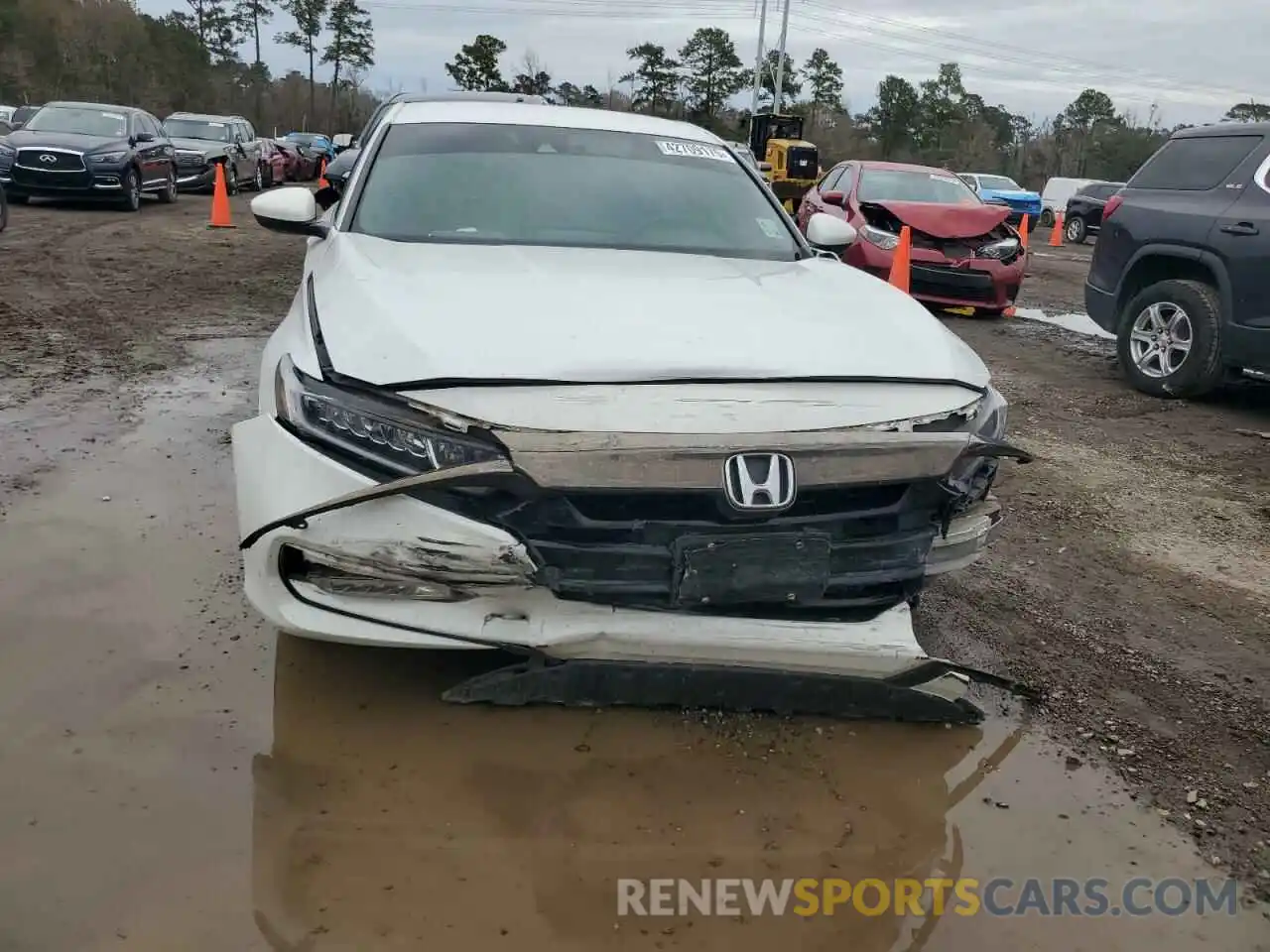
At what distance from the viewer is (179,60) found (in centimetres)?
5469

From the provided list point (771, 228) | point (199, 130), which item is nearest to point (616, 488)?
point (771, 228)

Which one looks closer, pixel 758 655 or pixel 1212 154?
pixel 758 655

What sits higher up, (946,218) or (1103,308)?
(946,218)

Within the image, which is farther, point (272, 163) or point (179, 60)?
point (179, 60)

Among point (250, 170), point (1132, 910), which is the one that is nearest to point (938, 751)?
point (1132, 910)

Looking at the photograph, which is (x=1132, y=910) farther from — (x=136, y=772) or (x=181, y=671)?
(x=181, y=671)

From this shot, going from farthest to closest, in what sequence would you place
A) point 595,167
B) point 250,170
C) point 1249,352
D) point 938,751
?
point 250,170
point 1249,352
point 595,167
point 938,751

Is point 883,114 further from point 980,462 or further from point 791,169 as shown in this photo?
point 980,462

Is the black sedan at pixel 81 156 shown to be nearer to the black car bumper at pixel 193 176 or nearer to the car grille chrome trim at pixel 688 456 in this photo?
the black car bumper at pixel 193 176

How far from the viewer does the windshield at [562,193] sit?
3709mm

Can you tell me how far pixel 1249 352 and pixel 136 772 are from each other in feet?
21.2

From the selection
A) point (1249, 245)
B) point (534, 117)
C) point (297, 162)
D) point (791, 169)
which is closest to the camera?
point (534, 117)

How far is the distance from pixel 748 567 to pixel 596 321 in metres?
0.73

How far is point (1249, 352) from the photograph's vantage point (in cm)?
650
